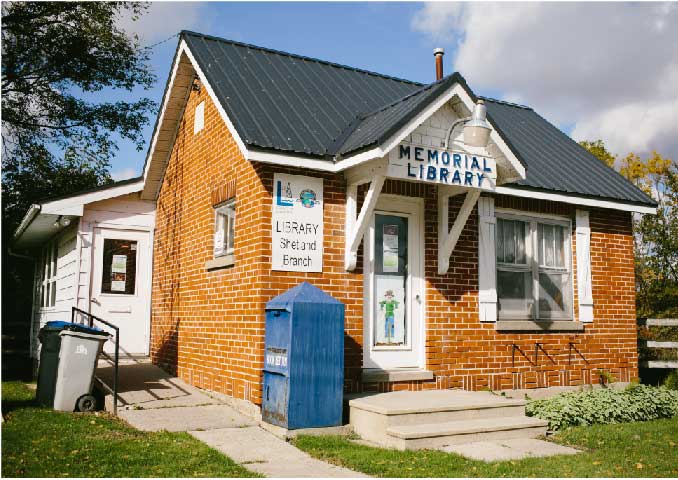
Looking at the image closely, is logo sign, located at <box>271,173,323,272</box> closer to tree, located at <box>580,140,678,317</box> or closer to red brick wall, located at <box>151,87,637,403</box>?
→ red brick wall, located at <box>151,87,637,403</box>

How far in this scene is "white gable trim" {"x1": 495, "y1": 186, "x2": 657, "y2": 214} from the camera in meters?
9.74

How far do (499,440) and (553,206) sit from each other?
4.63 meters

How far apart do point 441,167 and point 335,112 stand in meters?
2.20

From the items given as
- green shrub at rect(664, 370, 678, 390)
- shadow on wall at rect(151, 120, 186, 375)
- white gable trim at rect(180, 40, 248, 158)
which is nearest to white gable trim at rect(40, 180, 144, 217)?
shadow on wall at rect(151, 120, 186, 375)

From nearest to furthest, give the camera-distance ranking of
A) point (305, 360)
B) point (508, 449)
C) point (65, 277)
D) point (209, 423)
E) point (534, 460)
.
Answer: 1. point (534, 460)
2. point (508, 449)
3. point (305, 360)
4. point (209, 423)
5. point (65, 277)

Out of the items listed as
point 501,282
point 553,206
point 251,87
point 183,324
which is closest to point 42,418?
point 183,324

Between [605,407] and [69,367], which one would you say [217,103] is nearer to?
[69,367]

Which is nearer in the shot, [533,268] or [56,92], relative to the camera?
[533,268]

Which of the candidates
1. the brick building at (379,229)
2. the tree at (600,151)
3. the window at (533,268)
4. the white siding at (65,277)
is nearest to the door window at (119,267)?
the brick building at (379,229)

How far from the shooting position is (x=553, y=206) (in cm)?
1062

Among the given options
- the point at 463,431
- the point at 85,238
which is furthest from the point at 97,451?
the point at 85,238

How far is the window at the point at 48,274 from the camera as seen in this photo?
47.5 ft

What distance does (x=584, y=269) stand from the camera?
10.7 meters

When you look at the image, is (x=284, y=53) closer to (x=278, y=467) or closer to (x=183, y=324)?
(x=183, y=324)
